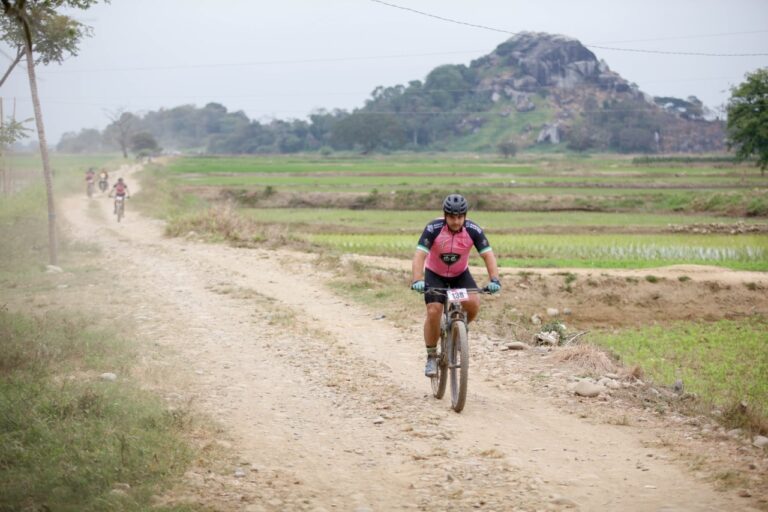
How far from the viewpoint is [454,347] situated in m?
7.90

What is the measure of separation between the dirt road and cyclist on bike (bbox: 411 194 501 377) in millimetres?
1006

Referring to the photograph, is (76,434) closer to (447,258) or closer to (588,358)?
(447,258)

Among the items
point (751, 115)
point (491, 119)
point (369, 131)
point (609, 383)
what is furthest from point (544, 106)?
point (609, 383)

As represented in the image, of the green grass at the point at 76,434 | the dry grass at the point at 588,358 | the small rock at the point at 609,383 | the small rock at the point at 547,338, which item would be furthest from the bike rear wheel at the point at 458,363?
the small rock at the point at 547,338

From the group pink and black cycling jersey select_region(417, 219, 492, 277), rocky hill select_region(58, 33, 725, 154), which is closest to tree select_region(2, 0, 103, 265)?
pink and black cycling jersey select_region(417, 219, 492, 277)

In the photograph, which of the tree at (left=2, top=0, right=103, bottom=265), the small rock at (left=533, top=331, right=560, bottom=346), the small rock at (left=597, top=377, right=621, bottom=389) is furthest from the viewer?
the tree at (left=2, top=0, right=103, bottom=265)

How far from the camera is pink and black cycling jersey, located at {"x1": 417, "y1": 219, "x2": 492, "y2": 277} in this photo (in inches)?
313

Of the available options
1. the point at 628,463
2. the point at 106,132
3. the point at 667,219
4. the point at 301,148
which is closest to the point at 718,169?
the point at 667,219

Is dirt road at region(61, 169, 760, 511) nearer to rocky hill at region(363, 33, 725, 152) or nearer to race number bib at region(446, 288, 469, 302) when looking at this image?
race number bib at region(446, 288, 469, 302)

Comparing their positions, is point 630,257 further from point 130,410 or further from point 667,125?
point 667,125

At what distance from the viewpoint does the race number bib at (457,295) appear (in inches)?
302

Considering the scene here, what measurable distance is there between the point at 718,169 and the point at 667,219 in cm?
3315

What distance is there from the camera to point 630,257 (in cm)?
2336

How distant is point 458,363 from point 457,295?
0.67m
